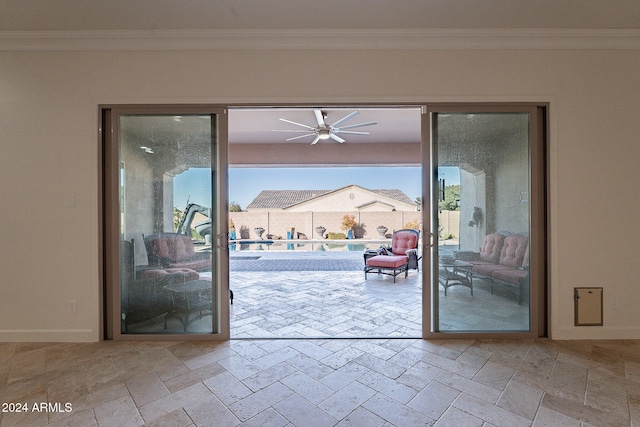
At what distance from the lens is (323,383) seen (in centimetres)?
226

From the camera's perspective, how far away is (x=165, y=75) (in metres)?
2.97

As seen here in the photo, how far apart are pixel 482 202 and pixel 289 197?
15317mm

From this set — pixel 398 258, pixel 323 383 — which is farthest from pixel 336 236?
pixel 323 383

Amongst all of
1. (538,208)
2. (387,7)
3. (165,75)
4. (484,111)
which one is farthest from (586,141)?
(165,75)

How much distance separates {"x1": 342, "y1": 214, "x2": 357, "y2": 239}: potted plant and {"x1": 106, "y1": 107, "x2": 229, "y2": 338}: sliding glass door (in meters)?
10.9

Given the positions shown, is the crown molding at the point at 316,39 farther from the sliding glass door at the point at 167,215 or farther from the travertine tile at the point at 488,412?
the travertine tile at the point at 488,412

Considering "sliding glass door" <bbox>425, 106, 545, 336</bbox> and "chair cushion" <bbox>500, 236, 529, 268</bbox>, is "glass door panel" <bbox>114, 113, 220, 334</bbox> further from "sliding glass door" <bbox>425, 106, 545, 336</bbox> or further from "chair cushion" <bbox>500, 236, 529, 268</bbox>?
"chair cushion" <bbox>500, 236, 529, 268</bbox>

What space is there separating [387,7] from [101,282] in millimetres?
3569

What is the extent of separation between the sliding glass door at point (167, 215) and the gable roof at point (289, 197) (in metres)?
13.2

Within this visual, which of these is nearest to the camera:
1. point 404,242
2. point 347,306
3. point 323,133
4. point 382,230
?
point 347,306

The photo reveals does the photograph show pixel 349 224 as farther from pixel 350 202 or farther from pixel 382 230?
pixel 350 202

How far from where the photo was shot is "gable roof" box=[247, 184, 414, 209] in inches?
656

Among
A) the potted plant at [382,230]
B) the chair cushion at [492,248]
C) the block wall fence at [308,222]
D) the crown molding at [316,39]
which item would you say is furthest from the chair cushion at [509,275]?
the potted plant at [382,230]

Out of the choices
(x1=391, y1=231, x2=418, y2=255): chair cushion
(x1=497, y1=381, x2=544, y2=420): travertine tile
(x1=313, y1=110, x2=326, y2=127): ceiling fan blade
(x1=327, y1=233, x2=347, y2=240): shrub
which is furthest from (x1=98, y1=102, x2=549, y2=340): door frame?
(x1=327, y1=233, x2=347, y2=240): shrub
